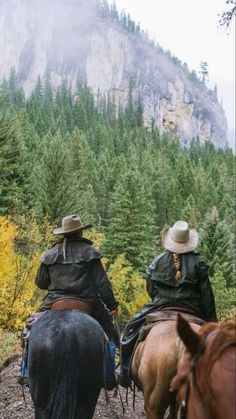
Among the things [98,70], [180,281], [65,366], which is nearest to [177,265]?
[180,281]

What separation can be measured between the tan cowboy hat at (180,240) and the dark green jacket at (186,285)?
7 cm

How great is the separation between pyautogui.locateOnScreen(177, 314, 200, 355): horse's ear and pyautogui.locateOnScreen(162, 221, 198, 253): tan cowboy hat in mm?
3515

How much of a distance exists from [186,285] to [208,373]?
360 cm

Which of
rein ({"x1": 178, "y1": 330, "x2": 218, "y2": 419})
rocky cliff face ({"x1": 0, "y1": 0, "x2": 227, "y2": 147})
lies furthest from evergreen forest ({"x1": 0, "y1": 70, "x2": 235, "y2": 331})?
rocky cliff face ({"x1": 0, "y1": 0, "x2": 227, "y2": 147})

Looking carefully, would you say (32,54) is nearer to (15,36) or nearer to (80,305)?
(15,36)

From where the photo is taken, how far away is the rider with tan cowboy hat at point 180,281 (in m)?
5.42

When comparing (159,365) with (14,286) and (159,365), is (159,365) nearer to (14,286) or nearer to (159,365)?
(159,365)

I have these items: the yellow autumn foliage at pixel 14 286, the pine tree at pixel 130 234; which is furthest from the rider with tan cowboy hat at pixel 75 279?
the pine tree at pixel 130 234

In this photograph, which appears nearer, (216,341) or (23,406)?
(216,341)

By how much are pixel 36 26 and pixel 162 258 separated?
201781 millimetres

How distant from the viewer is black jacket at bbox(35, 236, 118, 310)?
18.1ft

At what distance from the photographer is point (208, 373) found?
1.86 metres

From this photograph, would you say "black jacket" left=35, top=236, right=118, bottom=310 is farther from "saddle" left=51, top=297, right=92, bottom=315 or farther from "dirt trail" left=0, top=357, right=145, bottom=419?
"dirt trail" left=0, top=357, right=145, bottom=419

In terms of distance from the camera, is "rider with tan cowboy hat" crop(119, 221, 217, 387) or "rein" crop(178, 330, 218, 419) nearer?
"rein" crop(178, 330, 218, 419)
